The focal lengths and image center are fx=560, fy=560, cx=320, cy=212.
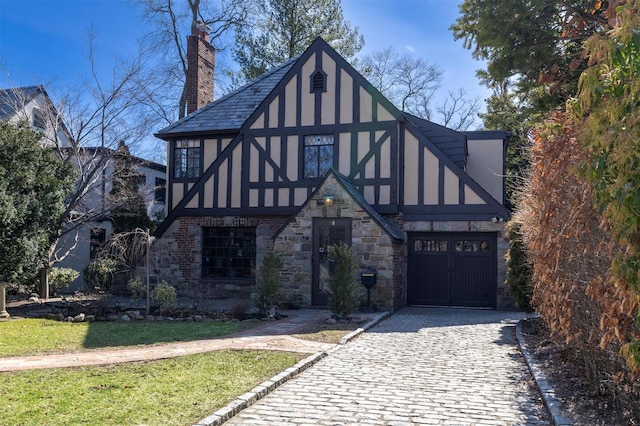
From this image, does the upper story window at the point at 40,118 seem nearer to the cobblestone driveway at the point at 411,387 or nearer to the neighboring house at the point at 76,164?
the neighboring house at the point at 76,164

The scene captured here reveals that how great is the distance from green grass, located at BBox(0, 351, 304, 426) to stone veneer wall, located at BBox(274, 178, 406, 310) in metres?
5.79

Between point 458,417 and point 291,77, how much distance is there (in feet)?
39.5

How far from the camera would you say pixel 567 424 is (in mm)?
4934

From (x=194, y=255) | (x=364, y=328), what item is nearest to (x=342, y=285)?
(x=364, y=328)

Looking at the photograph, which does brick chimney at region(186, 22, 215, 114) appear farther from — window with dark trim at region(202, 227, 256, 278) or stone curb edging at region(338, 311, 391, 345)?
stone curb edging at region(338, 311, 391, 345)

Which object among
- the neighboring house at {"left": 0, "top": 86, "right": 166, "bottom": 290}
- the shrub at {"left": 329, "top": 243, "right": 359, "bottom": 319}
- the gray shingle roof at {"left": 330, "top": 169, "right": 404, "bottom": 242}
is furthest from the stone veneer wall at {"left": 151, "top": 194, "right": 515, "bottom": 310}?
the neighboring house at {"left": 0, "top": 86, "right": 166, "bottom": 290}

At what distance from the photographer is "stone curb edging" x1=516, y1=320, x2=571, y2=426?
5.09 metres

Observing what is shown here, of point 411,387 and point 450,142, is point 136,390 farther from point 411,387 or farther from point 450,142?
point 450,142

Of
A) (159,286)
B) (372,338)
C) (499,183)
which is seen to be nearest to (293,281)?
(159,286)

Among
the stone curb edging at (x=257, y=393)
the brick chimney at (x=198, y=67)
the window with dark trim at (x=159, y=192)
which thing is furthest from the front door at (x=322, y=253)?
the window with dark trim at (x=159, y=192)

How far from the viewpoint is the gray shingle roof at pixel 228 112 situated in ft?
56.9

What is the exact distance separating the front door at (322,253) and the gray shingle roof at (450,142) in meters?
4.37

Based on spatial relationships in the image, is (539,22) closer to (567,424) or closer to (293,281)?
(567,424)

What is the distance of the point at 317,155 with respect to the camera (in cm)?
1564
